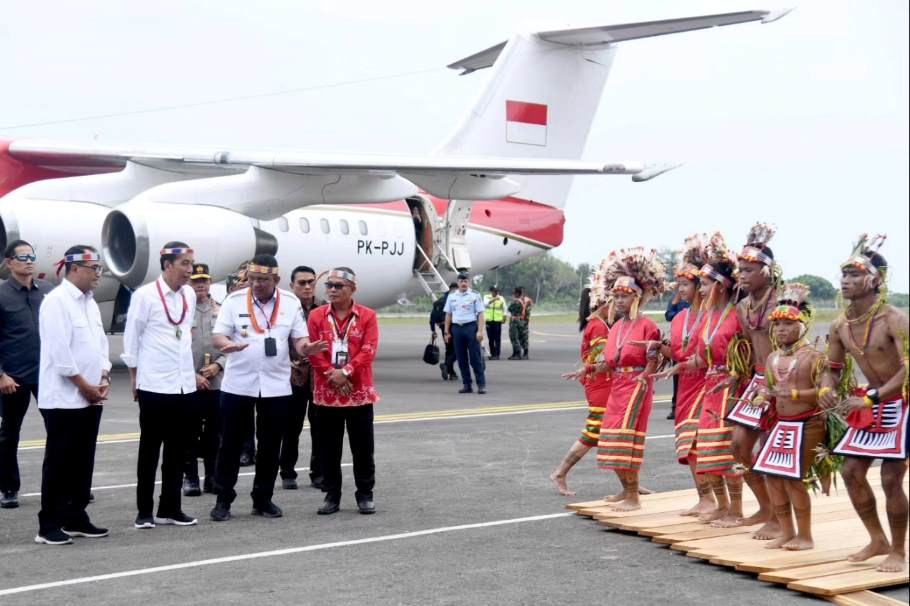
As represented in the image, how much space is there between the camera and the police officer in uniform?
1698 centimetres

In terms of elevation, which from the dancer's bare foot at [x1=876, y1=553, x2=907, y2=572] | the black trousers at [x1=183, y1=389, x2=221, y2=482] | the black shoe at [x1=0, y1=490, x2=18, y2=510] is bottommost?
the black shoe at [x1=0, y1=490, x2=18, y2=510]

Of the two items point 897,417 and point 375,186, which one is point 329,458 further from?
point 375,186

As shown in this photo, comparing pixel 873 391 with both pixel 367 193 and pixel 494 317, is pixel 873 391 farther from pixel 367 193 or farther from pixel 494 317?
pixel 494 317

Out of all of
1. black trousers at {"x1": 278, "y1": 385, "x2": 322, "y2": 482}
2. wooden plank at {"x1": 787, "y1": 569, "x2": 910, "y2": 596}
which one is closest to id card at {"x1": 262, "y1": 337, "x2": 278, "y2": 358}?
black trousers at {"x1": 278, "y1": 385, "x2": 322, "y2": 482}

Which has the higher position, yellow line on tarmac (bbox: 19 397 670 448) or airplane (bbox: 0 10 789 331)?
airplane (bbox: 0 10 789 331)

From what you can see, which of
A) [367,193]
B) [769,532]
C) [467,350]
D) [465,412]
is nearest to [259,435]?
[769,532]

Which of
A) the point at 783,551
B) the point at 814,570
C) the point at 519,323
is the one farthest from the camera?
the point at 519,323

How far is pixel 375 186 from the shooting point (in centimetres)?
1945

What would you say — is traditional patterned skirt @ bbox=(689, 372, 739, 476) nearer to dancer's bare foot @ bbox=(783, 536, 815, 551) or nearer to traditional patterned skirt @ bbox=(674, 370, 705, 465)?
traditional patterned skirt @ bbox=(674, 370, 705, 465)

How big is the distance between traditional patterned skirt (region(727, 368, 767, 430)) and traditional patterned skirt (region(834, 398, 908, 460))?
85 centimetres

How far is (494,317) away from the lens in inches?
1029

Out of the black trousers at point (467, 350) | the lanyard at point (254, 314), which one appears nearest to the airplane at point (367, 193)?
the black trousers at point (467, 350)

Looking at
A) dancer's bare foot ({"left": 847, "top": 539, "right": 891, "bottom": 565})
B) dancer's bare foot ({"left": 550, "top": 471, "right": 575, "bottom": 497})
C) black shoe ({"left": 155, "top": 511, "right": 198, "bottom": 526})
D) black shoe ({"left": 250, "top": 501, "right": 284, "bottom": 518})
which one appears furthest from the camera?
dancer's bare foot ({"left": 550, "top": 471, "right": 575, "bottom": 497})

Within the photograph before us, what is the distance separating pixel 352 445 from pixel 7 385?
95.2 inches
